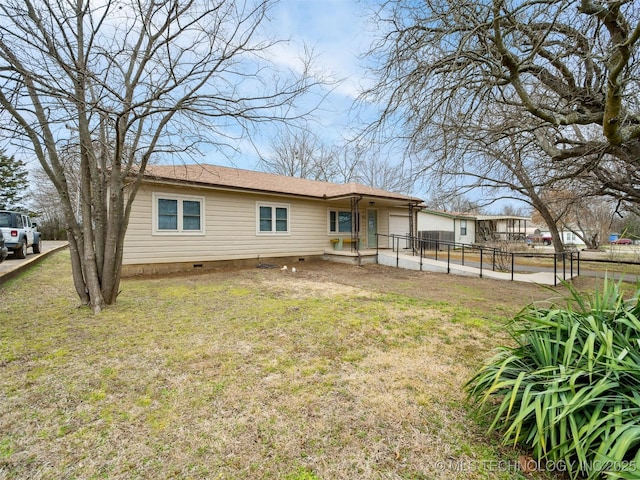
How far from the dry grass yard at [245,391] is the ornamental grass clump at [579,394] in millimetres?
228

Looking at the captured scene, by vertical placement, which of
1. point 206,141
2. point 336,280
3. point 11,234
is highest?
point 206,141

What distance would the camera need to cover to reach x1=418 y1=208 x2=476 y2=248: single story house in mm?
25703

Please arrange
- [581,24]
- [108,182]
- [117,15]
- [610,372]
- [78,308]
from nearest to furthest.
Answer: [610,372] → [117,15] → [581,24] → [78,308] → [108,182]

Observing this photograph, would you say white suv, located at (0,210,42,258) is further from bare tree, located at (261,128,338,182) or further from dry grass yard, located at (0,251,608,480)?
bare tree, located at (261,128,338,182)

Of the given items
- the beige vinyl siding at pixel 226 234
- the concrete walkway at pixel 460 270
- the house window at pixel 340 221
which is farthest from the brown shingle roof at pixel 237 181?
the concrete walkway at pixel 460 270

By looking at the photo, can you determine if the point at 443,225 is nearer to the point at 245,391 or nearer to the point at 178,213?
the point at 178,213

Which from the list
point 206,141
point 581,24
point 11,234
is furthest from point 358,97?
point 11,234

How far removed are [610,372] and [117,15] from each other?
7027mm

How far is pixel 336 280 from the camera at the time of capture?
8.88m

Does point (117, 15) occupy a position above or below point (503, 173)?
above

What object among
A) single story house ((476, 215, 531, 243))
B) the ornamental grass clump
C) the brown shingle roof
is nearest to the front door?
the brown shingle roof

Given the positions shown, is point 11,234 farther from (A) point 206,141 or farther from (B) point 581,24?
(B) point 581,24

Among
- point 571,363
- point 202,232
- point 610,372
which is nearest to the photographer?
point 610,372

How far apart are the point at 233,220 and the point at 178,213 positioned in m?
1.90
